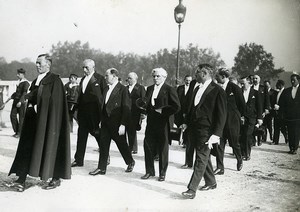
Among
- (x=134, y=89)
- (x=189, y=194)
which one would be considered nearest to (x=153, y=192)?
(x=189, y=194)

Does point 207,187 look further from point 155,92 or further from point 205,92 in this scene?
point 155,92

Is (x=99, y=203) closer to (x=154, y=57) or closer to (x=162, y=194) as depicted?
(x=162, y=194)

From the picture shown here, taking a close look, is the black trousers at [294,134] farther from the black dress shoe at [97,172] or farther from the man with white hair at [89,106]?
the black dress shoe at [97,172]

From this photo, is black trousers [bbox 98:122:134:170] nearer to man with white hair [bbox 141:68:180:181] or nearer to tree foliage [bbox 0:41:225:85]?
man with white hair [bbox 141:68:180:181]

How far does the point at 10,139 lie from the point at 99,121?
392 cm

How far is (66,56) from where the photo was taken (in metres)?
18.3

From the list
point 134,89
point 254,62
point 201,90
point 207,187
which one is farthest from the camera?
point 254,62

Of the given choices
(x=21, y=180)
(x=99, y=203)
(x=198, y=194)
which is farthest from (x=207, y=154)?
(x=21, y=180)

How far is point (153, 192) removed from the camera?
5.43 meters

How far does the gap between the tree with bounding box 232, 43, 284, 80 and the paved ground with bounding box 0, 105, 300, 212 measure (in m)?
2.54

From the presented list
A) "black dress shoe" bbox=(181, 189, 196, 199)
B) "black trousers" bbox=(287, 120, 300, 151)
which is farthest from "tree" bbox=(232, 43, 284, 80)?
"black dress shoe" bbox=(181, 189, 196, 199)

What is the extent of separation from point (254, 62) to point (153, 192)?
20.9ft

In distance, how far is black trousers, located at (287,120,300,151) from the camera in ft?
29.9

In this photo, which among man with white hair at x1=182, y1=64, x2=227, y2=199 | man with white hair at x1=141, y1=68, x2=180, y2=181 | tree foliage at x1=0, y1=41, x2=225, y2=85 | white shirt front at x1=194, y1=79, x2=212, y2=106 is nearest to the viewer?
man with white hair at x1=182, y1=64, x2=227, y2=199
